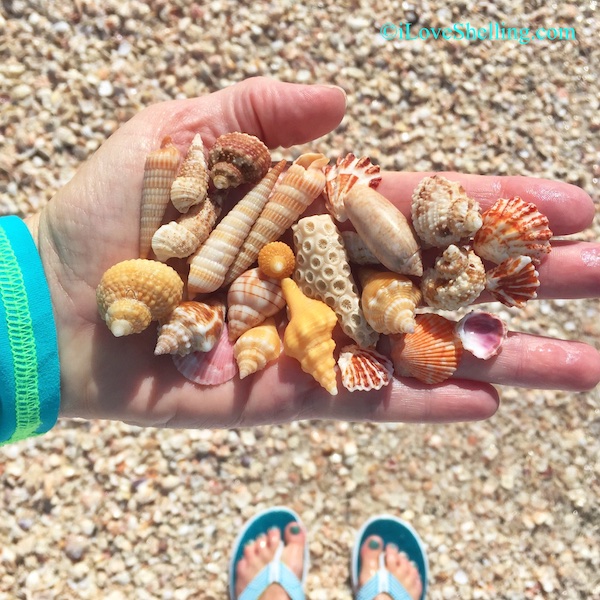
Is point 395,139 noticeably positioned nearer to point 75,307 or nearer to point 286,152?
point 286,152

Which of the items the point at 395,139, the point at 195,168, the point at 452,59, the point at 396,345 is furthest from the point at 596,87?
the point at 195,168

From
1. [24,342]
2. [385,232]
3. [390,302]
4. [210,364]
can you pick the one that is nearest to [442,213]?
[385,232]

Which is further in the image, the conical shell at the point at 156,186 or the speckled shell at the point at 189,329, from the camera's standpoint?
the conical shell at the point at 156,186

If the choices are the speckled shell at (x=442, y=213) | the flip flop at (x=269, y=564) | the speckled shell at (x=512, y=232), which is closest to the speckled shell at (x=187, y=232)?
the speckled shell at (x=442, y=213)

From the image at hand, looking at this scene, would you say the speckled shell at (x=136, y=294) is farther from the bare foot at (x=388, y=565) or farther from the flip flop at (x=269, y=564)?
the bare foot at (x=388, y=565)

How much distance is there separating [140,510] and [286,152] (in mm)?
2457

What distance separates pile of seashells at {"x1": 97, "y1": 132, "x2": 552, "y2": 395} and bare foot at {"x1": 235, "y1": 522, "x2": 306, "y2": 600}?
64.6 inches

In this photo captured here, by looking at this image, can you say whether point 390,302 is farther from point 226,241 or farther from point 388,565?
point 388,565

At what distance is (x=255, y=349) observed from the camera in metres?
2.53

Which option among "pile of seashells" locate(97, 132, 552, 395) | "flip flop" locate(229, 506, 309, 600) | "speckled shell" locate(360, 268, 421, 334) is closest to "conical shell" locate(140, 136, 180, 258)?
"pile of seashells" locate(97, 132, 552, 395)

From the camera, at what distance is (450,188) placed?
2545mm

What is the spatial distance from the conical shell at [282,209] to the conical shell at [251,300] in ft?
0.22

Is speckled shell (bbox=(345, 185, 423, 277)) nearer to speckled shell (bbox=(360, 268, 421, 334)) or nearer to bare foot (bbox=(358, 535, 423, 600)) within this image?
speckled shell (bbox=(360, 268, 421, 334))

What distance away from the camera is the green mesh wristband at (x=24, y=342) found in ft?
8.28
